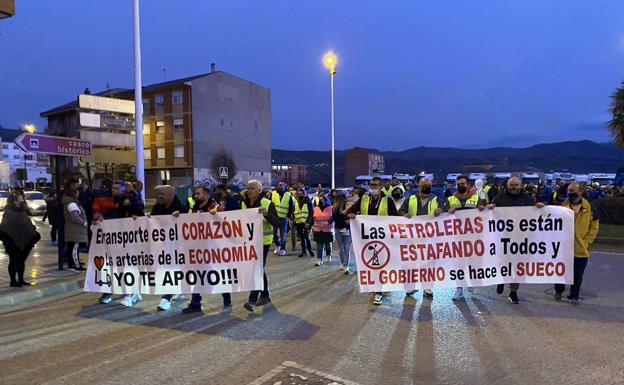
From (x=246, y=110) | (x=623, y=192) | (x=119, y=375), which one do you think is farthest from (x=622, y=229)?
(x=246, y=110)

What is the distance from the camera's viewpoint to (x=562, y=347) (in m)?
5.35

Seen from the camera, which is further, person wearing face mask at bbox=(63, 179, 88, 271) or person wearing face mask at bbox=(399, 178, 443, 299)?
person wearing face mask at bbox=(63, 179, 88, 271)

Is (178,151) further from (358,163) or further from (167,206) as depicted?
(358,163)

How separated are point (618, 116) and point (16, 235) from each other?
22.2 meters

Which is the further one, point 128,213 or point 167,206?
point 128,213

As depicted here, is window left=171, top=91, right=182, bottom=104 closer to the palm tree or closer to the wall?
the wall

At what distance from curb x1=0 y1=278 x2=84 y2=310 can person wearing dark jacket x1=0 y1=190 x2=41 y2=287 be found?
0.42 m

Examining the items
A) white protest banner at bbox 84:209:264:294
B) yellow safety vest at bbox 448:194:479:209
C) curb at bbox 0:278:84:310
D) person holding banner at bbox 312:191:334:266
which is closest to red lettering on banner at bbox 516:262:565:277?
yellow safety vest at bbox 448:194:479:209

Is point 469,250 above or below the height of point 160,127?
below

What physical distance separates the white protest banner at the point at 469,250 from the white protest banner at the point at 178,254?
1.69 m

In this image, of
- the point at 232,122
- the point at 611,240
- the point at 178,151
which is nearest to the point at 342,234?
the point at 611,240

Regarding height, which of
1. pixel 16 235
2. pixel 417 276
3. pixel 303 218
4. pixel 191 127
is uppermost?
pixel 191 127

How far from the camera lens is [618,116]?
20.7m

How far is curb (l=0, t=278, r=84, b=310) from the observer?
25.6ft
